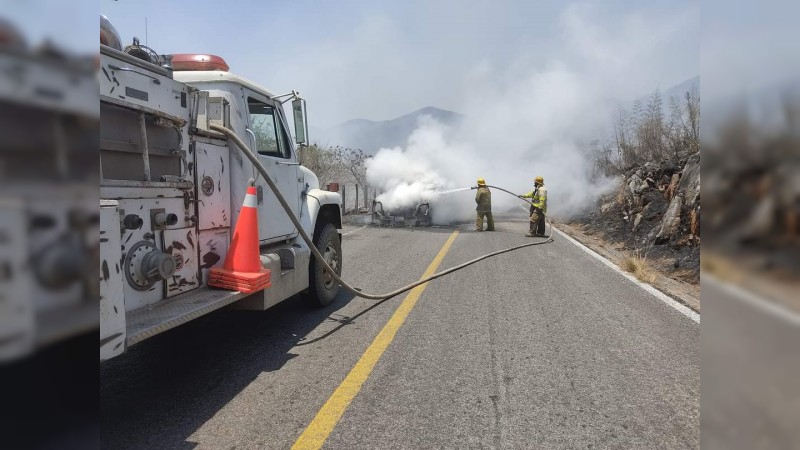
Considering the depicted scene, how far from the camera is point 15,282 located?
2.57 ft

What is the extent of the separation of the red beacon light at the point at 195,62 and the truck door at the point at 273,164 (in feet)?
1.49

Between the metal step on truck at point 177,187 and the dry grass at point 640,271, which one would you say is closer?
the metal step on truck at point 177,187

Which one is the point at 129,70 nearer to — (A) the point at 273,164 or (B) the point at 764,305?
(A) the point at 273,164

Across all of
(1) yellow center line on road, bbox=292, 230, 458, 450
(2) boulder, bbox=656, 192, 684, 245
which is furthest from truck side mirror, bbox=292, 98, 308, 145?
(2) boulder, bbox=656, 192, 684, 245

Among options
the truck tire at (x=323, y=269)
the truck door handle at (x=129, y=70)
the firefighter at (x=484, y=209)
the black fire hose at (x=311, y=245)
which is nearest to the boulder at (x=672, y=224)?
the black fire hose at (x=311, y=245)

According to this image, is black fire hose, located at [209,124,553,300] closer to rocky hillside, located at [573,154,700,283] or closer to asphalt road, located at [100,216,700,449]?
asphalt road, located at [100,216,700,449]

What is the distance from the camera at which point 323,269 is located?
5.83 metres

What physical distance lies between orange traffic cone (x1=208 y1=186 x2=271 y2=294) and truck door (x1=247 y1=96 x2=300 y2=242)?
0.47 meters

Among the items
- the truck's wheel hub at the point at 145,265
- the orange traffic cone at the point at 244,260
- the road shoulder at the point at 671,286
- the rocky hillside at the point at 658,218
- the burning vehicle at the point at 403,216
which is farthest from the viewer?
the burning vehicle at the point at 403,216

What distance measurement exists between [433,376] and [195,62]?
12.5ft

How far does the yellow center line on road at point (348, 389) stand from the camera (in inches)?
116

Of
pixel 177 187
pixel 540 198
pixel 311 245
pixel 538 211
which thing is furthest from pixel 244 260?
pixel 540 198

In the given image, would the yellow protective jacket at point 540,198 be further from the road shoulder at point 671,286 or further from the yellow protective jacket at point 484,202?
the road shoulder at point 671,286

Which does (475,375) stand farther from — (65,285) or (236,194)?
(65,285)
